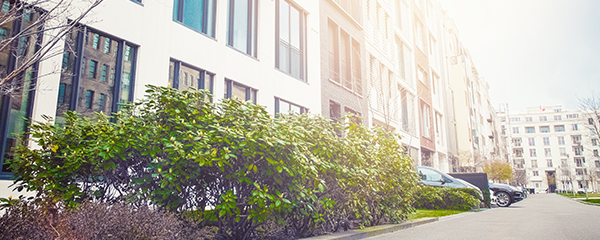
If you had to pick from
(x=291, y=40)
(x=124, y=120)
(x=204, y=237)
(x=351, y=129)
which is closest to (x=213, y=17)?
(x=291, y=40)

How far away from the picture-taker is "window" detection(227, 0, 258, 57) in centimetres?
1505

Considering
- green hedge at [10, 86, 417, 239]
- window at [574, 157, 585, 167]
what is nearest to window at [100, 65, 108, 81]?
green hedge at [10, 86, 417, 239]

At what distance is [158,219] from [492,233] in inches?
286

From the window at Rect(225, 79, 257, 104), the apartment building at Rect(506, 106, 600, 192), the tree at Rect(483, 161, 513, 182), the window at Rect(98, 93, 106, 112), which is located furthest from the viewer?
the apartment building at Rect(506, 106, 600, 192)

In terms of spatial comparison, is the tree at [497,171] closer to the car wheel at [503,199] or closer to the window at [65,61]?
the car wheel at [503,199]

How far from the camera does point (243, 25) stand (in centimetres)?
1574

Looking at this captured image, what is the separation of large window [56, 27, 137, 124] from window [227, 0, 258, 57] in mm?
4502

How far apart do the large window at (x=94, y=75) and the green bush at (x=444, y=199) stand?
11772 mm

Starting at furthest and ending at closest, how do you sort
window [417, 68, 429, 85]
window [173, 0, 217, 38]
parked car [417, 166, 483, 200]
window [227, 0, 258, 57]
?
window [417, 68, 429, 85] → parked car [417, 166, 483, 200] → window [227, 0, 258, 57] → window [173, 0, 217, 38]

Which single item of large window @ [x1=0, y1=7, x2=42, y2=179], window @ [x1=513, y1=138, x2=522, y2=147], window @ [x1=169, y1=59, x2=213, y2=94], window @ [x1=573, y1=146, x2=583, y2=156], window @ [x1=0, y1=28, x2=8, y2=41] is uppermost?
window @ [x1=513, y1=138, x2=522, y2=147]

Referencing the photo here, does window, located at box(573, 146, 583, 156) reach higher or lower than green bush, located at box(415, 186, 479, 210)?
higher

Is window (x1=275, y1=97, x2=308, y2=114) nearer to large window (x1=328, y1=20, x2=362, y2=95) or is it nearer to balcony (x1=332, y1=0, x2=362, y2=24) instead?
large window (x1=328, y1=20, x2=362, y2=95)

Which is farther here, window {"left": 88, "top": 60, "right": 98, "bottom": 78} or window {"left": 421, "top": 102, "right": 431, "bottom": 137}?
window {"left": 421, "top": 102, "right": 431, "bottom": 137}

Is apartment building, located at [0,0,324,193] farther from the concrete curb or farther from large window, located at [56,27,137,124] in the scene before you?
the concrete curb
